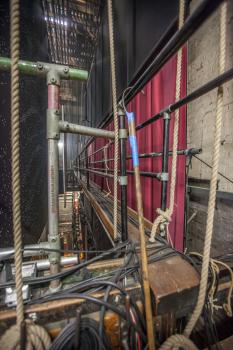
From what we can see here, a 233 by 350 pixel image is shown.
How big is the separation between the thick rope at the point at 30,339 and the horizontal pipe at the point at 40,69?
59 cm

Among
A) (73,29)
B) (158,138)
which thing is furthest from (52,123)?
(73,29)

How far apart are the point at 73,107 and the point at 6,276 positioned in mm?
10197

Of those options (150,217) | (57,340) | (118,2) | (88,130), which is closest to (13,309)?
(57,340)

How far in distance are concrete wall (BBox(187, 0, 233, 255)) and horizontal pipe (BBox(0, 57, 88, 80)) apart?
44.0 inches

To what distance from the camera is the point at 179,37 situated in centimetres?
33

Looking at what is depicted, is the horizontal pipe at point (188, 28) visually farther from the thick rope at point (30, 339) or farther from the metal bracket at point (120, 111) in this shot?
the thick rope at point (30, 339)

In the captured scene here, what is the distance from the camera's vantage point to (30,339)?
1.04ft

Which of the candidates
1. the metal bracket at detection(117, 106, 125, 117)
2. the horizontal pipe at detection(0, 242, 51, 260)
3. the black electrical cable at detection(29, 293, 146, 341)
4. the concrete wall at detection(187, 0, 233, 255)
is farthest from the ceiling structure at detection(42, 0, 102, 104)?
the black electrical cable at detection(29, 293, 146, 341)

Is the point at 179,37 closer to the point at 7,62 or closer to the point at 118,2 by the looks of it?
the point at 7,62

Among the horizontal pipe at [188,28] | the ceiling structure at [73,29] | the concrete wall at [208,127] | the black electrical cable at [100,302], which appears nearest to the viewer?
the horizontal pipe at [188,28]

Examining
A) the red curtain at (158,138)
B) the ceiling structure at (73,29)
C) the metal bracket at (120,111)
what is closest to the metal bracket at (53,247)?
the metal bracket at (120,111)

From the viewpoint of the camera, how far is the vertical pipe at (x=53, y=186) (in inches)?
18.4

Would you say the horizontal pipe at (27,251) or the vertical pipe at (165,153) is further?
the vertical pipe at (165,153)

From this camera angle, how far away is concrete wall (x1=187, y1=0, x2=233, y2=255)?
3.75 ft
